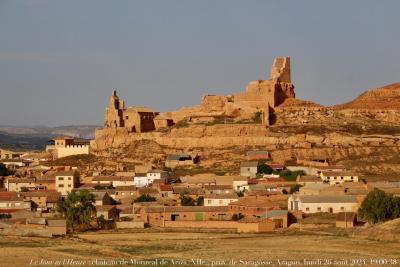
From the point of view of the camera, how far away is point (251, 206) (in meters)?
64.0

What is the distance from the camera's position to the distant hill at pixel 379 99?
340 feet

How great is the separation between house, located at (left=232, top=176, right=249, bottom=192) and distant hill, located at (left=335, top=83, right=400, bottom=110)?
31299 millimetres

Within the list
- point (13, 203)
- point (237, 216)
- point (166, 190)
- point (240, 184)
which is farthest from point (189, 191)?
point (13, 203)

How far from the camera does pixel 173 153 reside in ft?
301

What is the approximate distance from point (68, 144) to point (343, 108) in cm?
2956

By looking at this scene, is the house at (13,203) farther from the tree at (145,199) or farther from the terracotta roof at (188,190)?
the terracotta roof at (188,190)

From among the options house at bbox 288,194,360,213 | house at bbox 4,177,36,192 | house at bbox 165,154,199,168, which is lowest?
house at bbox 288,194,360,213

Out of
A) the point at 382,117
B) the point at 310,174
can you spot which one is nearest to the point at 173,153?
the point at 310,174

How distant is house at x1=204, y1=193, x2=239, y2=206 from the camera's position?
69.2m

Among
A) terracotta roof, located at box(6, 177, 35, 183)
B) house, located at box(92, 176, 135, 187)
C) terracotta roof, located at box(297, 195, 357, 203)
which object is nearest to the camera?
terracotta roof, located at box(297, 195, 357, 203)

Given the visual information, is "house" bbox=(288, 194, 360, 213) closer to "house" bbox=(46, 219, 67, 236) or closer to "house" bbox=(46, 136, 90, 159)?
"house" bbox=(46, 219, 67, 236)

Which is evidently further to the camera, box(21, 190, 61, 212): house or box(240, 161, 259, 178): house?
box(240, 161, 259, 178): house

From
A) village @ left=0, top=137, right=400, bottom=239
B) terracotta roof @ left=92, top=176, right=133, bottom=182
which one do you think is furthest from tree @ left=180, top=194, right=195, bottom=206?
terracotta roof @ left=92, top=176, right=133, bottom=182

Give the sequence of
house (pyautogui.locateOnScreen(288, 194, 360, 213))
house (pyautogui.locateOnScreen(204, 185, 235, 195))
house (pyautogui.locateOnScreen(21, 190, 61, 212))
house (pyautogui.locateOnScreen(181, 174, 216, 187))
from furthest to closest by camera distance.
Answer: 1. house (pyautogui.locateOnScreen(181, 174, 216, 187))
2. house (pyautogui.locateOnScreen(204, 185, 235, 195))
3. house (pyautogui.locateOnScreen(21, 190, 61, 212))
4. house (pyautogui.locateOnScreen(288, 194, 360, 213))
